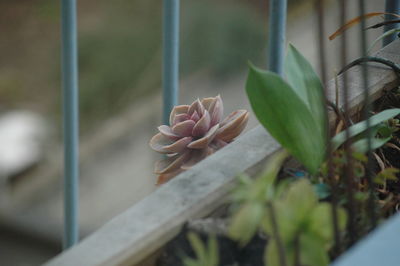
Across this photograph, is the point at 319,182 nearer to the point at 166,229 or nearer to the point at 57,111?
the point at 166,229

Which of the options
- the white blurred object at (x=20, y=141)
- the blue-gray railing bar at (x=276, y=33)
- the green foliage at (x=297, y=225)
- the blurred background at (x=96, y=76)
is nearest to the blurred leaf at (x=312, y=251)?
the green foliage at (x=297, y=225)

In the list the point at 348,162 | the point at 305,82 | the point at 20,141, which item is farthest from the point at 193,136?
the point at 20,141

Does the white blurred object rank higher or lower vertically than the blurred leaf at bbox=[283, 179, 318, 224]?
lower

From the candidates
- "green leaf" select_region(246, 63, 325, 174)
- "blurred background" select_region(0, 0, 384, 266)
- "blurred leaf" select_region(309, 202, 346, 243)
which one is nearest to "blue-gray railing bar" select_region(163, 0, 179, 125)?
"green leaf" select_region(246, 63, 325, 174)

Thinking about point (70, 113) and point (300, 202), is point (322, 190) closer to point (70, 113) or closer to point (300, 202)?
point (300, 202)

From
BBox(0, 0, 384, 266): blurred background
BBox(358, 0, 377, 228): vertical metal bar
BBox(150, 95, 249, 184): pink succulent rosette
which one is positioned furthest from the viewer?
BBox(0, 0, 384, 266): blurred background

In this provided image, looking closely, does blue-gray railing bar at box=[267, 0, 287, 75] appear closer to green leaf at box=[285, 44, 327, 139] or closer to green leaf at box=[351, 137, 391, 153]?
green leaf at box=[285, 44, 327, 139]
